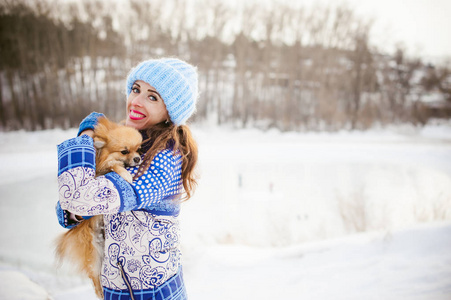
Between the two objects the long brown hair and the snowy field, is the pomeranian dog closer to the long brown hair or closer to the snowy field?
the long brown hair

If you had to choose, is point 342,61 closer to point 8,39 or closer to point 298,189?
point 298,189

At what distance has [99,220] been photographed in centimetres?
127

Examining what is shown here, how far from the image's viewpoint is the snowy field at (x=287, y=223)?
10.1 feet

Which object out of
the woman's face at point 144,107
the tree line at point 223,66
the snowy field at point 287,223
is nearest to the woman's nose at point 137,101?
the woman's face at point 144,107

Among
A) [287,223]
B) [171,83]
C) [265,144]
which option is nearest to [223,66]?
[265,144]

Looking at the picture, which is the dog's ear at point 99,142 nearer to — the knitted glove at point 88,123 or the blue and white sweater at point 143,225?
the knitted glove at point 88,123

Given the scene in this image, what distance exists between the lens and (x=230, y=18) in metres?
17.4

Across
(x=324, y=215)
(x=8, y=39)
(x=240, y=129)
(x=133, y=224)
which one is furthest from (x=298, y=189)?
(x=8, y=39)

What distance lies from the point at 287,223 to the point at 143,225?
5633 millimetres

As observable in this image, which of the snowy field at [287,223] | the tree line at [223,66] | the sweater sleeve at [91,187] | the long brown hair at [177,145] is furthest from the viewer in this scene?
the tree line at [223,66]

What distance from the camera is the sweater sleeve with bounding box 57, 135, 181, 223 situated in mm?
902

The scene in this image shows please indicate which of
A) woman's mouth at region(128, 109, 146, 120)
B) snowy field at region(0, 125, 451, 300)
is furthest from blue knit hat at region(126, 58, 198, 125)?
snowy field at region(0, 125, 451, 300)

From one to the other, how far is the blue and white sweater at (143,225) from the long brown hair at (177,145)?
0.03m

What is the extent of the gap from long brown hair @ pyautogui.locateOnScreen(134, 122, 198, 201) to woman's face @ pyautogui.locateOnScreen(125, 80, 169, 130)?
0.05m
